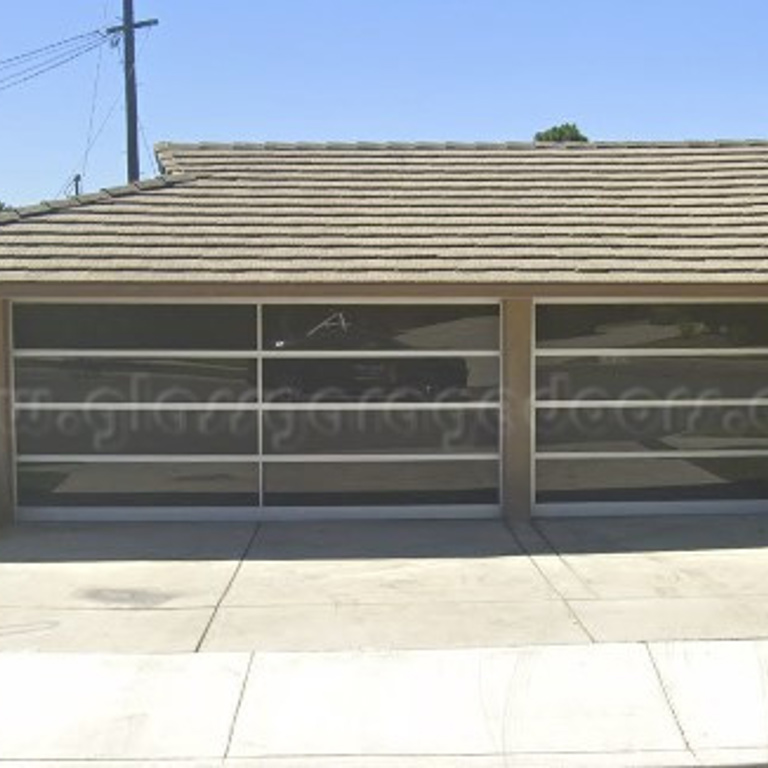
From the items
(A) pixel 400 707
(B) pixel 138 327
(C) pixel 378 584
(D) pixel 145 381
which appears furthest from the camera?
(D) pixel 145 381

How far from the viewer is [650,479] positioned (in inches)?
492

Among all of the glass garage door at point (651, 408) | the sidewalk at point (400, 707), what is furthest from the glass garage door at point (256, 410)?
the sidewalk at point (400, 707)

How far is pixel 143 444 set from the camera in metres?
12.2

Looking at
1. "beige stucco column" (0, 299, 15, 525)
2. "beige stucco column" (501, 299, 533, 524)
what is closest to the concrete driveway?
"beige stucco column" (0, 299, 15, 525)

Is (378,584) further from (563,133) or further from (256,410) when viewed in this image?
(563,133)

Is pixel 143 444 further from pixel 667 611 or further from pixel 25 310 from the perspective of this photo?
pixel 667 611

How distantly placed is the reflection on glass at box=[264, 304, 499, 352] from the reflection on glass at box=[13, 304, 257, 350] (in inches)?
12.9

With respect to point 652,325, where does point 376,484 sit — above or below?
below

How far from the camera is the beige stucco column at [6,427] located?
11.7m

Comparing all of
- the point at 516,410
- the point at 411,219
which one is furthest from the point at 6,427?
the point at 516,410

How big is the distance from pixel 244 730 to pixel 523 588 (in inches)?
137

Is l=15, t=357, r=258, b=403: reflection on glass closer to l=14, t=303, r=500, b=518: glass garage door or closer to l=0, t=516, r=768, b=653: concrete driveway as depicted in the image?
l=14, t=303, r=500, b=518: glass garage door

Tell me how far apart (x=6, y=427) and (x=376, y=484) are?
386 centimetres

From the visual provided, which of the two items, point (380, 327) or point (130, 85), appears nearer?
point (380, 327)
